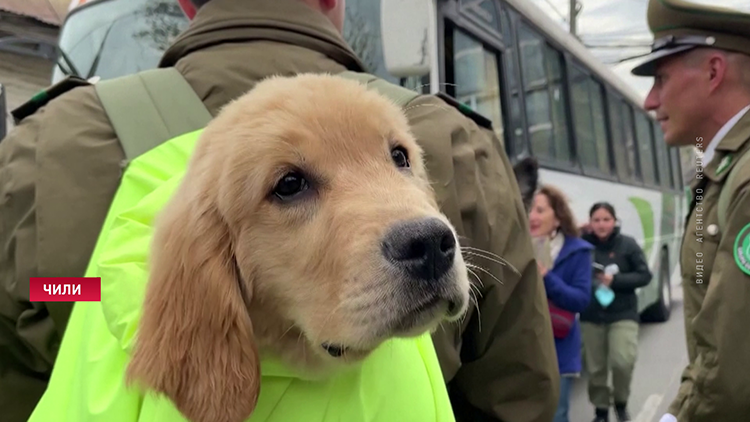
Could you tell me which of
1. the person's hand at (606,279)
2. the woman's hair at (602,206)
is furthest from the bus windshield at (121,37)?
the person's hand at (606,279)

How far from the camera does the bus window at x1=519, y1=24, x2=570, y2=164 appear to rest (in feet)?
21.9

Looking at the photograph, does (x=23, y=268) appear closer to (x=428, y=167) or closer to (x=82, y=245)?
(x=82, y=245)

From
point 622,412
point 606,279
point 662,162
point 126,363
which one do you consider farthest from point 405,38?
point 662,162

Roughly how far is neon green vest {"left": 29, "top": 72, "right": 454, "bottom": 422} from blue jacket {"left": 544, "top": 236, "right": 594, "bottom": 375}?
14.9ft

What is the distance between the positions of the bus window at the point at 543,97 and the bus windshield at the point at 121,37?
3546mm

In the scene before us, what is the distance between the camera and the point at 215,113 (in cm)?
178

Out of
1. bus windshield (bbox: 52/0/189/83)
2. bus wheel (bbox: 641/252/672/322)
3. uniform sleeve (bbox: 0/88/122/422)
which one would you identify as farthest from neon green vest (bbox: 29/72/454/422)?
bus wheel (bbox: 641/252/672/322)

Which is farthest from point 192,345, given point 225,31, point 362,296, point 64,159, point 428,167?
point 225,31

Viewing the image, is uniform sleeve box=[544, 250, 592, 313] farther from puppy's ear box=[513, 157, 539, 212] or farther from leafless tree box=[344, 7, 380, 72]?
leafless tree box=[344, 7, 380, 72]

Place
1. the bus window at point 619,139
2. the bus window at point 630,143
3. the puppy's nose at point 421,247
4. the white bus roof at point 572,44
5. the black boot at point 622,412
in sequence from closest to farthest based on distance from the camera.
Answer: the puppy's nose at point 421,247, the white bus roof at point 572,44, the black boot at point 622,412, the bus window at point 619,139, the bus window at point 630,143

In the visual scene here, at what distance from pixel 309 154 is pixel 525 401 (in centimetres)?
103

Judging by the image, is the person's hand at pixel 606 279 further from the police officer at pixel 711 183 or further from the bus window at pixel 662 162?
the bus window at pixel 662 162

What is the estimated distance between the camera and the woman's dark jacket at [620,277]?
7.24m

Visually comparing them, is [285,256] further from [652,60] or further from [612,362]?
[612,362]
